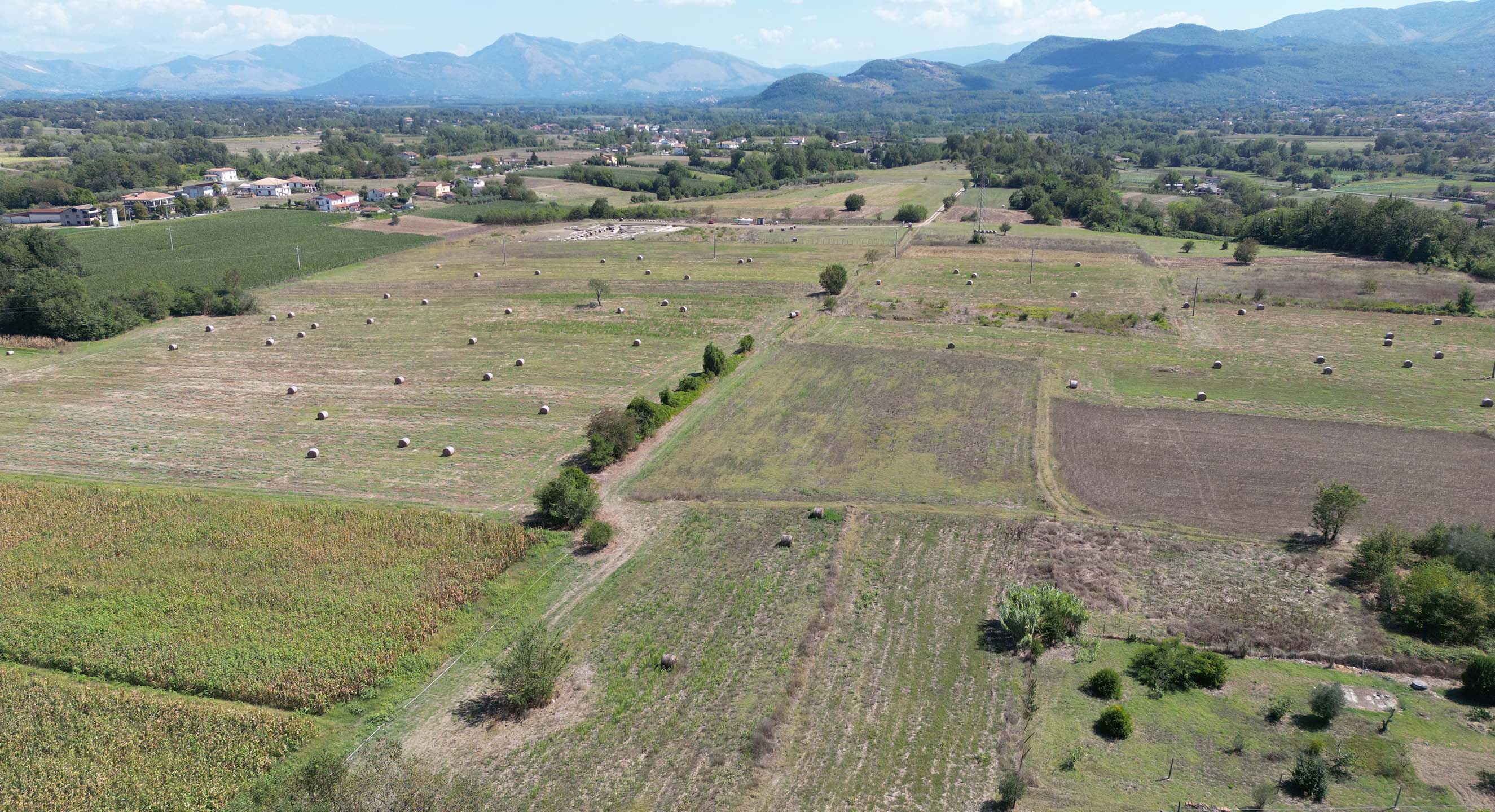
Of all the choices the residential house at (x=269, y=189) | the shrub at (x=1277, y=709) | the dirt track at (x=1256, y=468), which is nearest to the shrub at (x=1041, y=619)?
the shrub at (x=1277, y=709)

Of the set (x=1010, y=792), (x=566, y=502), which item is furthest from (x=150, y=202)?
(x=1010, y=792)

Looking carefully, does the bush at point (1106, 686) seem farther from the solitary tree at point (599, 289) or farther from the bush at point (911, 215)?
the bush at point (911, 215)

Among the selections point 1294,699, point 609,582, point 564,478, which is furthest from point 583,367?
point 1294,699

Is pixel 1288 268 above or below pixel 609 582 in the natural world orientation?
above

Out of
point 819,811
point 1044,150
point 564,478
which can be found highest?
point 1044,150

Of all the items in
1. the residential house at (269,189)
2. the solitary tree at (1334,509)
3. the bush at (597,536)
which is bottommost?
the bush at (597,536)

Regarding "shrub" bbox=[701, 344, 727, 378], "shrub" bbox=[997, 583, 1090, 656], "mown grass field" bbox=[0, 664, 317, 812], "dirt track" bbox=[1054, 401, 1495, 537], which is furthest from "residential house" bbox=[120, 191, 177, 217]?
"shrub" bbox=[997, 583, 1090, 656]

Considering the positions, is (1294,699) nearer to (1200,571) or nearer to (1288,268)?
(1200,571)
